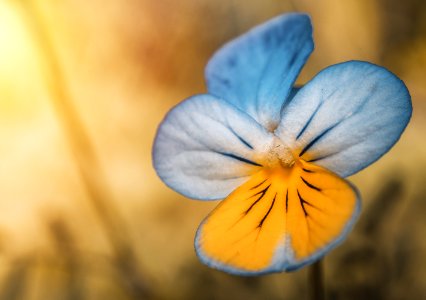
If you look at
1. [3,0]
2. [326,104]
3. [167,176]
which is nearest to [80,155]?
[3,0]

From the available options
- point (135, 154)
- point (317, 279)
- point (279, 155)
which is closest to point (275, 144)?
point (279, 155)

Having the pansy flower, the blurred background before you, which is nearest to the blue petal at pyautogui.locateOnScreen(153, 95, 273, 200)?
the pansy flower

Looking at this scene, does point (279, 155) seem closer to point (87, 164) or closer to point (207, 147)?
point (207, 147)

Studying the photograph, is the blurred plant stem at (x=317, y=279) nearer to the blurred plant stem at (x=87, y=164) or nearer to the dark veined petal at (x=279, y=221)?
the dark veined petal at (x=279, y=221)

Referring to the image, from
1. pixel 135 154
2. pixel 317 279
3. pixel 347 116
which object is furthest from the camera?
pixel 135 154

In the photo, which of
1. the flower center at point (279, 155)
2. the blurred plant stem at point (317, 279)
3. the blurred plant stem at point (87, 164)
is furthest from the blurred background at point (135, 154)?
the flower center at point (279, 155)

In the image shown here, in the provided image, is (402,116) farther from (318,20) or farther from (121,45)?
(121,45)
